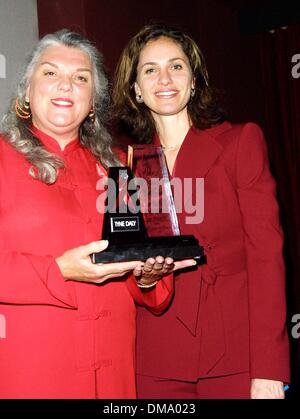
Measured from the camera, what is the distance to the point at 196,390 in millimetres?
1549

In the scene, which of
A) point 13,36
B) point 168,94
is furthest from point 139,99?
point 13,36

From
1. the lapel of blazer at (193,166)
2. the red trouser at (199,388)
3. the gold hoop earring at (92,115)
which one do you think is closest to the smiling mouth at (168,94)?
the lapel of blazer at (193,166)

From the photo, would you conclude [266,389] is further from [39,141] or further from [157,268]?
[39,141]

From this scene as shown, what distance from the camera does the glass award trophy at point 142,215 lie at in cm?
138

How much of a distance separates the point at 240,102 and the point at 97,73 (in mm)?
2411

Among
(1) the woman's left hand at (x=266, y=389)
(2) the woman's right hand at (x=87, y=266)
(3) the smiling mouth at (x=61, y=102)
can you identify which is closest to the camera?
(2) the woman's right hand at (x=87, y=266)

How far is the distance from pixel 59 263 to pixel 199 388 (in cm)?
55

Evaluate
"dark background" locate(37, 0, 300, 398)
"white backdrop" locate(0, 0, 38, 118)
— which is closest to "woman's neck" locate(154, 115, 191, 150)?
"white backdrop" locate(0, 0, 38, 118)

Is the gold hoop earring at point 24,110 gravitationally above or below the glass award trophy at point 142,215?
above

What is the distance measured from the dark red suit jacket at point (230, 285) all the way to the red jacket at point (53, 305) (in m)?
0.09

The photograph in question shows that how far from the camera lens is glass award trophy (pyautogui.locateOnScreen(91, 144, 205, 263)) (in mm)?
1380

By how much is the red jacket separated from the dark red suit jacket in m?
0.09

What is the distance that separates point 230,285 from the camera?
1544 mm

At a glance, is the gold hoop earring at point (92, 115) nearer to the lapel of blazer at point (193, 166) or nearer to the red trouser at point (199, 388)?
the lapel of blazer at point (193, 166)
